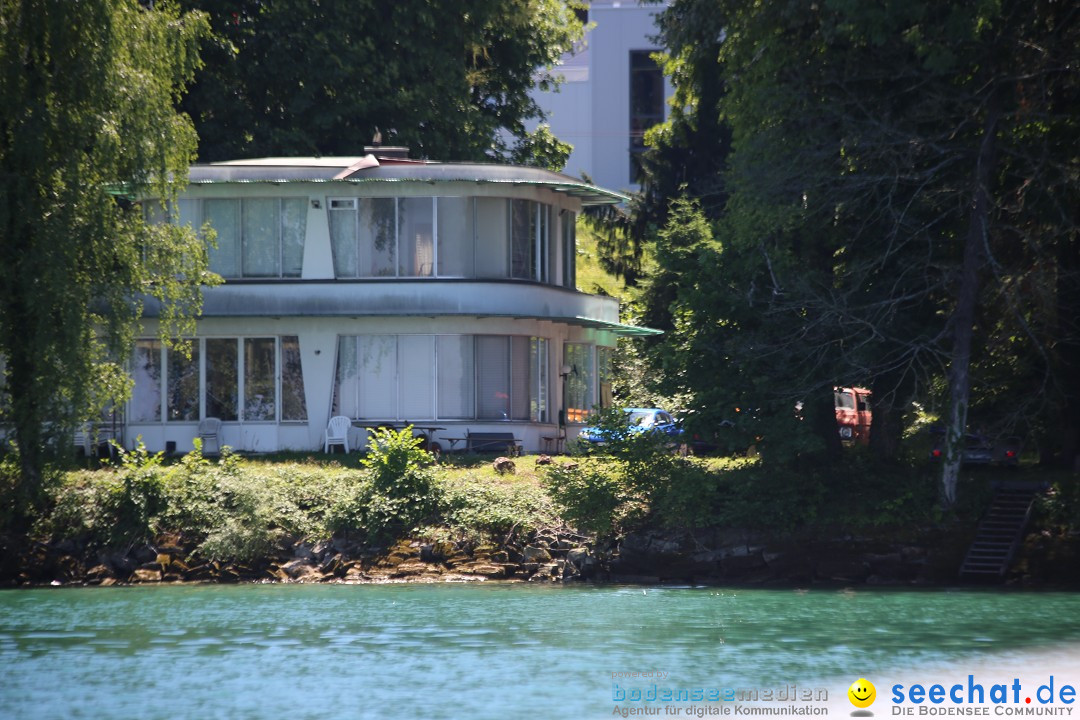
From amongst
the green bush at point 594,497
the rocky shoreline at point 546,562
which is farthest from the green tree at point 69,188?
the green bush at point 594,497

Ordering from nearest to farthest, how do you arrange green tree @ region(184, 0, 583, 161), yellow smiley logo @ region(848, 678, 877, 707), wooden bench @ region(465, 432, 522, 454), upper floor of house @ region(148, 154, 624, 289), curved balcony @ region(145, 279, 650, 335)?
yellow smiley logo @ region(848, 678, 877, 707) → wooden bench @ region(465, 432, 522, 454) → curved balcony @ region(145, 279, 650, 335) → upper floor of house @ region(148, 154, 624, 289) → green tree @ region(184, 0, 583, 161)

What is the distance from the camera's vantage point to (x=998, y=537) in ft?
90.4

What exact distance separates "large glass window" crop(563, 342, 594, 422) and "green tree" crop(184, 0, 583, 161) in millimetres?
9741

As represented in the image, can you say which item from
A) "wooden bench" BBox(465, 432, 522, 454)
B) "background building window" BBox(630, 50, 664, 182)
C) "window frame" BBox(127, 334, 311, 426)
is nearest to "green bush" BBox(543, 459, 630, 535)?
"wooden bench" BBox(465, 432, 522, 454)

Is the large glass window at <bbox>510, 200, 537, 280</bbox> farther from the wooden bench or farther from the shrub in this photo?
the shrub

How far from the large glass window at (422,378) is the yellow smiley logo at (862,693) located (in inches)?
729

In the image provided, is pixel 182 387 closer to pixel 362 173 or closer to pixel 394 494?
pixel 362 173

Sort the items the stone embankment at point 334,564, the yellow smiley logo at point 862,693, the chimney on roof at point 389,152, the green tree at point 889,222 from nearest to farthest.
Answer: the yellow smiley logo at point 862,693
the green tree at point 889,222
the stone embankment at point 334,564
the chimney on roof at point 389,152

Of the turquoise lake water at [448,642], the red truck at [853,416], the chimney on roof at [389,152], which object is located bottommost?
the turquoise lake water at [448,642]

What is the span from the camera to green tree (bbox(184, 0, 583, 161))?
44375mm

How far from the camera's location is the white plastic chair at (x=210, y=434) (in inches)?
1345

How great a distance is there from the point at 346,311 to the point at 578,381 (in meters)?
7.36

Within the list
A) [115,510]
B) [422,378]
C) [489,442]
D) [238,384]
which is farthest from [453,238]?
[115,510]

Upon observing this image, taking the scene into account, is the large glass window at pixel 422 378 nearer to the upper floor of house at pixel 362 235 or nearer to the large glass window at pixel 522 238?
the upper floor of house at pixel 362 235
